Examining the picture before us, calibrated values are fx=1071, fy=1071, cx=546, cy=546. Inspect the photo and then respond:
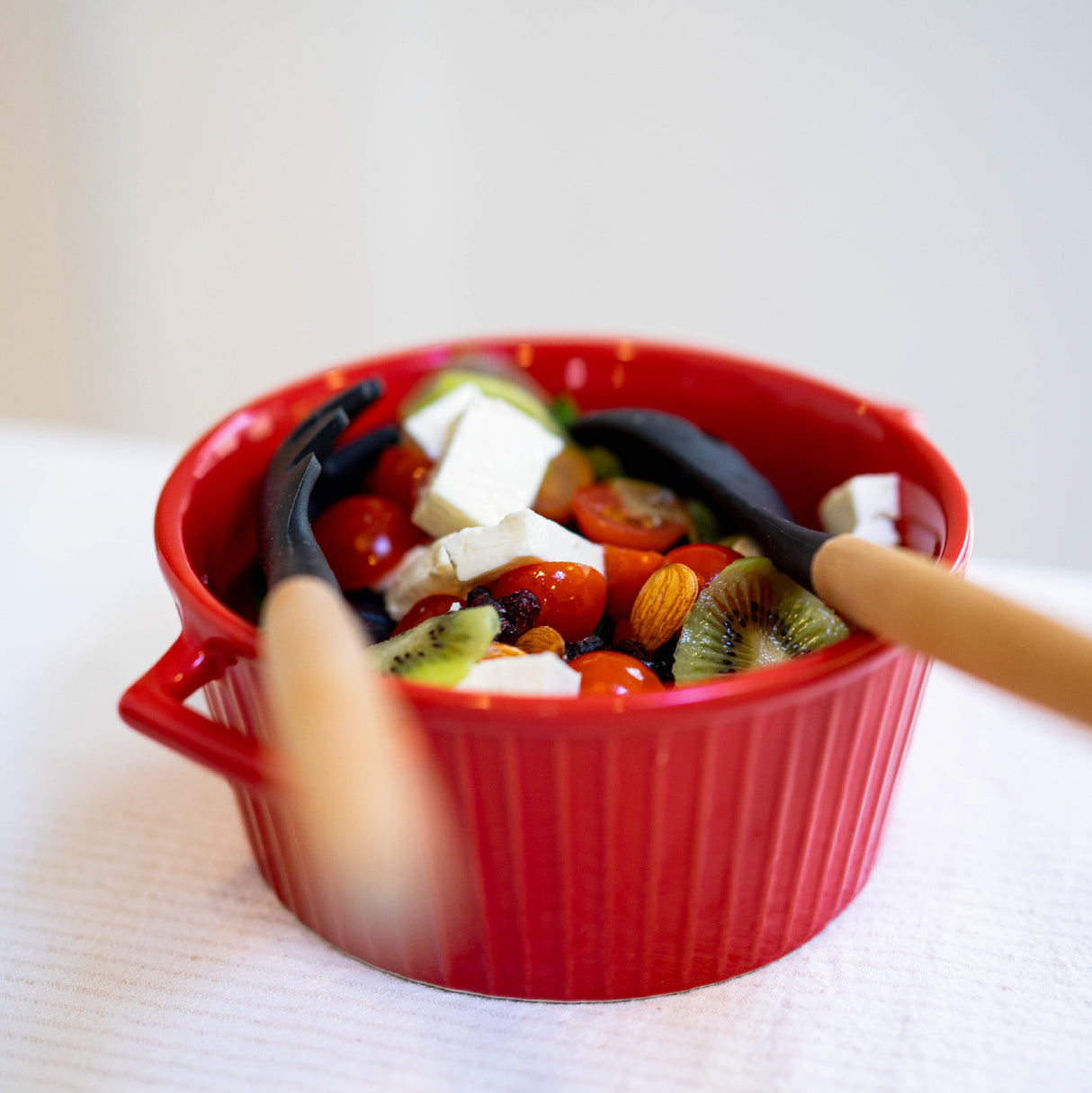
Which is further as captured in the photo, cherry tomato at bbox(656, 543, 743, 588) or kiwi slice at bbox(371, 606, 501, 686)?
cherry tomato at bbox(656, 543, 743, 588)

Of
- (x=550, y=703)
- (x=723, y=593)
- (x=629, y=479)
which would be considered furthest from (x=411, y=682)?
(x=629, y=479)

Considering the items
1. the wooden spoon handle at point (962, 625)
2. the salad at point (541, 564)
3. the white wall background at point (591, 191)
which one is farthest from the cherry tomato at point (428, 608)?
the white wall background at point (591, 191)

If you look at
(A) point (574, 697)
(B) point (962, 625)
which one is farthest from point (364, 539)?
(B) point (962, 625)

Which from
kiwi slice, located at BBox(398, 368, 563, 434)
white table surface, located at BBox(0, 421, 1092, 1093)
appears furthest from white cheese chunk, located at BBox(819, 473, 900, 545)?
kiwi slice, located at BBox(398, 368, 563, 434)

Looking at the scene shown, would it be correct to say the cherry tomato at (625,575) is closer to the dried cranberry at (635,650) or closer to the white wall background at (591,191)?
the dried cranberry at (635,650)

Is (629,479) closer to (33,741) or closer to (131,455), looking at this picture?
(33,741)

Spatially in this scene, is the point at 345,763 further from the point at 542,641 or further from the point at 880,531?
the point at 880,531

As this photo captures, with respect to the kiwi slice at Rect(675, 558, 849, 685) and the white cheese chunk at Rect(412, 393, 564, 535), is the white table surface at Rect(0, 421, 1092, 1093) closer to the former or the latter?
the kiwi slice at Rect(675, 558, 849, 685)
